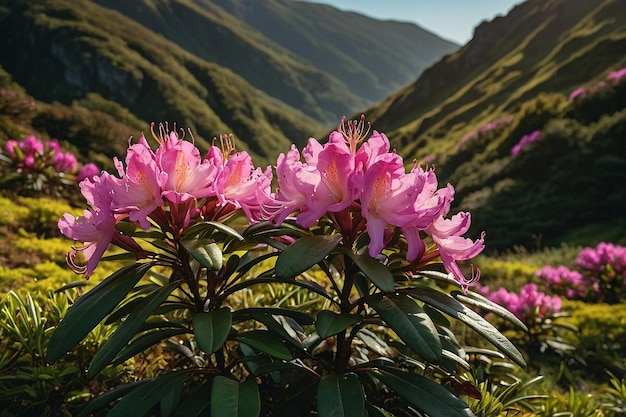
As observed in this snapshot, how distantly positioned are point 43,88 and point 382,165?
96689 mm

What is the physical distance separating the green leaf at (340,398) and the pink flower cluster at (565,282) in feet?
17.1

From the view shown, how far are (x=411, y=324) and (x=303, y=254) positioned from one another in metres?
0.35

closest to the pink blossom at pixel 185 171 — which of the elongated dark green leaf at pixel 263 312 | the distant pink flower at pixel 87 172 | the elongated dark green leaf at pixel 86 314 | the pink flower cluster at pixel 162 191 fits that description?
the pink flower cluster at pixel 162 191

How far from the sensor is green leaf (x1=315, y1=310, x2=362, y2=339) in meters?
1.36

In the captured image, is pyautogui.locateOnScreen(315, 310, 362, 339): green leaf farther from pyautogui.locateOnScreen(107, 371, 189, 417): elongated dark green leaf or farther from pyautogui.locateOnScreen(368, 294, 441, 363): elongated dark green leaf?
pyautogui.locateOnScreen(107, 371, 189, 417): elongated dark green leaf

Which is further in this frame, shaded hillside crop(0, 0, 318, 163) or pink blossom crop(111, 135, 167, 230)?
shaded hillside crop(0, 0, 318, 163)

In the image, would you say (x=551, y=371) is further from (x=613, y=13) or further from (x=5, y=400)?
(x=613, y=13)

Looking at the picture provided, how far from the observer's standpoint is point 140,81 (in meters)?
83.2

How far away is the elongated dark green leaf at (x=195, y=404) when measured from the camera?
1.52m

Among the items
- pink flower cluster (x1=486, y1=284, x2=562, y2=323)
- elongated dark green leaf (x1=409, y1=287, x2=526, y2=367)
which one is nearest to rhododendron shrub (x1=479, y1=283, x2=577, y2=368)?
pink flower cluster (x1=486, y1=284, x2=562, y2=323)

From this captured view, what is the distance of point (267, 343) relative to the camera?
1530 millimetres

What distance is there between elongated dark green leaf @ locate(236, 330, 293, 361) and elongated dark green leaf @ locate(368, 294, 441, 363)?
0.97 feet

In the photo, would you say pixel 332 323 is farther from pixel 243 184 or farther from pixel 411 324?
pixel 243 184

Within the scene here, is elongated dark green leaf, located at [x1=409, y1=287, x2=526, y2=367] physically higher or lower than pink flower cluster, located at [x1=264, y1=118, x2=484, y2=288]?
lower
